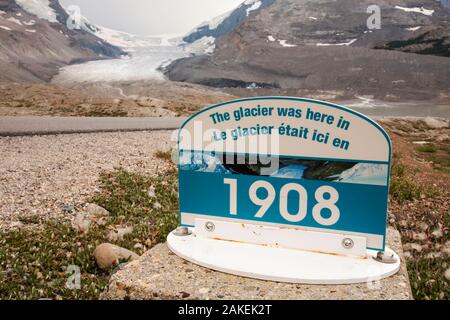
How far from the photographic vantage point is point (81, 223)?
644 cm

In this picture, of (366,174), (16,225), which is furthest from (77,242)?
(366,174)

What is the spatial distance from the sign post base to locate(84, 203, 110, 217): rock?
3.01 metres

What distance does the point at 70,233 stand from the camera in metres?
6.20

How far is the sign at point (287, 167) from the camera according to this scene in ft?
12.7

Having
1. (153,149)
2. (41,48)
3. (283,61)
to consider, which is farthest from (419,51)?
(153,149)

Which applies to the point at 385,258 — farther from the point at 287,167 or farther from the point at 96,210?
the point at 96,210

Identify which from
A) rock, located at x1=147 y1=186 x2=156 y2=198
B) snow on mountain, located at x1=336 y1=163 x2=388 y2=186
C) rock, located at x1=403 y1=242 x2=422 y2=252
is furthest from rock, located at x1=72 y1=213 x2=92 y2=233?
rock, located at x1=403 y1=242 x2=422 y2=252

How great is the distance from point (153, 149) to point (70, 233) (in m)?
6.90

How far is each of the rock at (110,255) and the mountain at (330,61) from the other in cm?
12807

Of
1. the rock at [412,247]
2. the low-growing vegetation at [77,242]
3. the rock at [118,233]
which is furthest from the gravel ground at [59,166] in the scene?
the rock at [412,247]

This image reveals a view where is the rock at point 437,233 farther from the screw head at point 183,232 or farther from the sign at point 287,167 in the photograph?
the screw head at point 183,232

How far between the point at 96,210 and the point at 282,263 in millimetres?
4190

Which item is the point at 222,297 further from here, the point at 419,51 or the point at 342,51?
the point at 419,51
